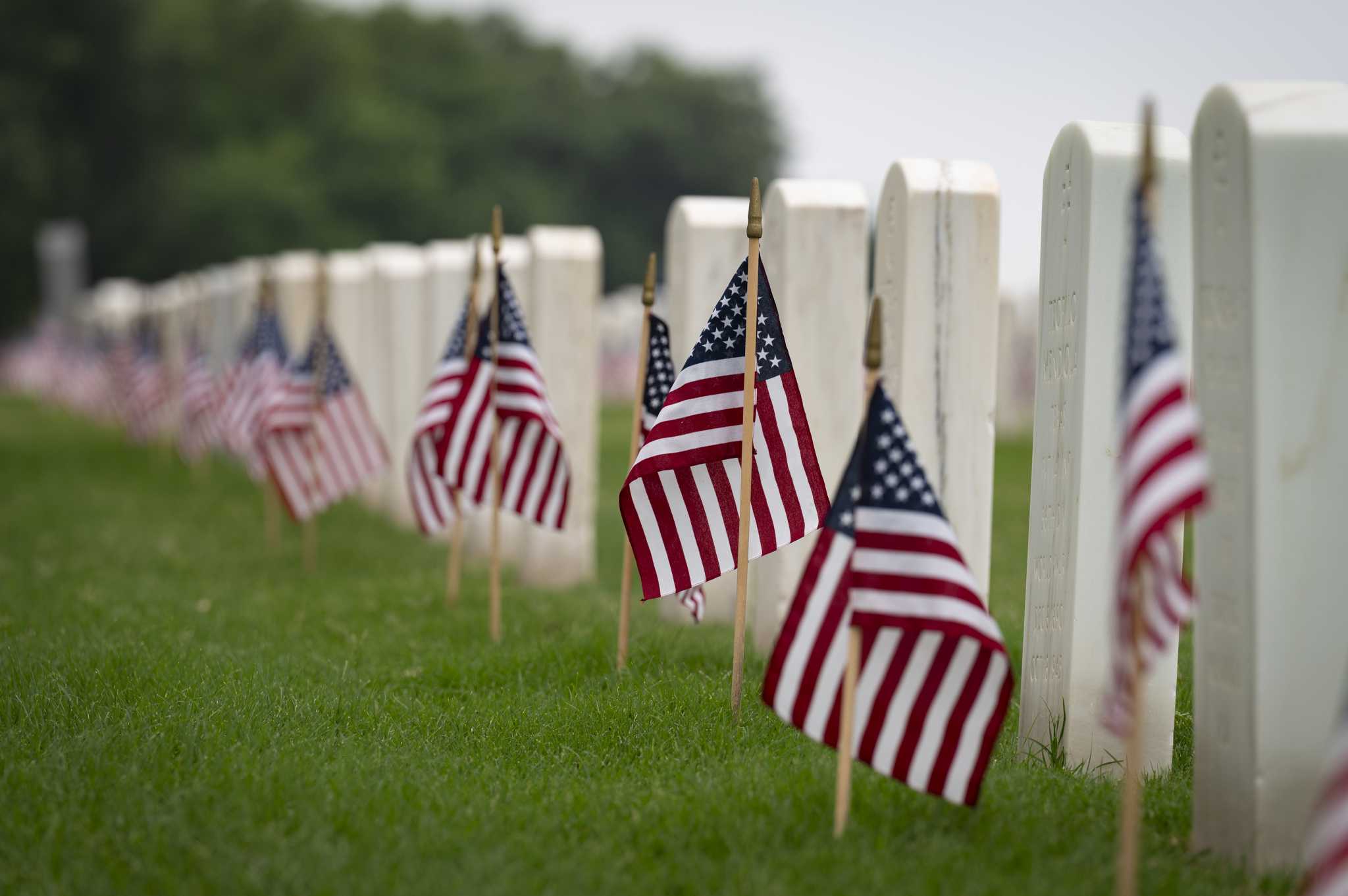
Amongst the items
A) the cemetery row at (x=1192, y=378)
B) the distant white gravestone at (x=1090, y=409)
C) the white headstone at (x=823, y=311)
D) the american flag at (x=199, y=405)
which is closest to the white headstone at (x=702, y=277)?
the cemetery row at (x=1192, y=378)

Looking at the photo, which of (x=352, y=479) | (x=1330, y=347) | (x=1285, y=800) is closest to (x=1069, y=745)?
(x=1285, y=800)

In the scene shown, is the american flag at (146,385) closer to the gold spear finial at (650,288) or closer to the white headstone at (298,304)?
the white headstone at (298,304)

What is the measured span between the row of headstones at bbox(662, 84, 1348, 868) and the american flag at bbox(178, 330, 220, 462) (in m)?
9.26

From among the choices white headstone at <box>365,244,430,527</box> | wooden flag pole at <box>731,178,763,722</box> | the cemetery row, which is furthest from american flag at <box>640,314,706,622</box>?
white headstone at <box>365,244,430,527</box>

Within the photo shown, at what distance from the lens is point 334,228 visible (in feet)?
162

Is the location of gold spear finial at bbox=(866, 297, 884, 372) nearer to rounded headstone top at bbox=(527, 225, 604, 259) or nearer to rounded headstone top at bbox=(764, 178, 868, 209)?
rounded headstone top at bbox=(764, 178, 868, 209)

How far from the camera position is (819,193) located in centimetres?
746

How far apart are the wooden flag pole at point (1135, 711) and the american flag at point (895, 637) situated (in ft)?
1.74

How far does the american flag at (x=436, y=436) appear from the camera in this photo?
8.33m

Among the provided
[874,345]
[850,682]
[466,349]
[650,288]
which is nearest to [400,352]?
[466,349]

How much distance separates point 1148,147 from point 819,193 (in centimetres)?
382

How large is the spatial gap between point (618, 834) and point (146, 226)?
123 feet

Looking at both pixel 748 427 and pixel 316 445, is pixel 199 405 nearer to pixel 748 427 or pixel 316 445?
pixel 316 445

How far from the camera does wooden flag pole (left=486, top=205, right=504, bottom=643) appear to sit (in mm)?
7551
